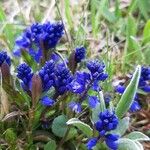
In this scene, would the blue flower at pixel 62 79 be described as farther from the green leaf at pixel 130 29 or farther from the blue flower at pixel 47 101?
the green leaf at pixel 130 29

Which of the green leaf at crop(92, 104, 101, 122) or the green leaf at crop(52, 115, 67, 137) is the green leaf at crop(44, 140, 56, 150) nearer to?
the green leaf at crop(52, 115, 67, 137)

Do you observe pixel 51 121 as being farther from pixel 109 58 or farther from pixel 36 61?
pixel 109 58

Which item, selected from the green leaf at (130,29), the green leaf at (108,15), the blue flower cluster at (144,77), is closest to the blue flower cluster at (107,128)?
the blue flower cluster at (144,77)

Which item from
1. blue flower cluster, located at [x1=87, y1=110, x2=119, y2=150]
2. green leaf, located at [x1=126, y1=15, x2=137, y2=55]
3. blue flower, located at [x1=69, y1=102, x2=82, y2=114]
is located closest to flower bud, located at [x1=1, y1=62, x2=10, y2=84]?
blue flower, located at [x1=69, y1=102, x2=82, y2=114]

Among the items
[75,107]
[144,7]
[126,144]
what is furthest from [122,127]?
[144,7]

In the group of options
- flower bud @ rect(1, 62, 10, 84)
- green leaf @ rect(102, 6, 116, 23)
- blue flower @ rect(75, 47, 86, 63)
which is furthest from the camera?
green leaf @ rect(102, 6, 116, 23)

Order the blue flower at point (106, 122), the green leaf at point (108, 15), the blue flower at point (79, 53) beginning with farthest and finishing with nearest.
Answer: the green leaf at point (108, 15) → the blue flower at point (79, 53) → the blue flower at point (106, 122)

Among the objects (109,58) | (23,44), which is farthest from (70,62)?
(109,58)
